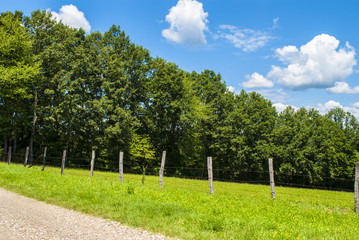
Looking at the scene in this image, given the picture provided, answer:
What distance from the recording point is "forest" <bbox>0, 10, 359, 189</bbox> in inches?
1286

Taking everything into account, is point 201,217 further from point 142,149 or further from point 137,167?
point 137,167

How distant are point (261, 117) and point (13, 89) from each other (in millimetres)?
37270

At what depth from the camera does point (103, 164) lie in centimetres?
3803

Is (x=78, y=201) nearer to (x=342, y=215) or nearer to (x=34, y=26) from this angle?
(x=342, y=215)

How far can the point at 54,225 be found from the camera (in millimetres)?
6430

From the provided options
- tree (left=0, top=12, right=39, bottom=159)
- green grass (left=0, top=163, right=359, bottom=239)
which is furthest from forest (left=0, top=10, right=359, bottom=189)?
green grass (left=0, top=163, right=359, bottom=239)

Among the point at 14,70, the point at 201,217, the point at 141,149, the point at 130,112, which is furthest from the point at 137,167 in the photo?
the point at 201,217

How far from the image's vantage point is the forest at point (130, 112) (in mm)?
32656

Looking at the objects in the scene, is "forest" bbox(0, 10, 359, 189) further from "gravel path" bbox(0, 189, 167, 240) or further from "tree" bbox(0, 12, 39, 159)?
"gravel path" bbox(0, 189, 167, 240)

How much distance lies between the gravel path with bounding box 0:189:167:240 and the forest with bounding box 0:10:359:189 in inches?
1001

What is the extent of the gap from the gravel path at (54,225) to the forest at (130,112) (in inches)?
1001

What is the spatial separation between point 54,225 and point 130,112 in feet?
96.2

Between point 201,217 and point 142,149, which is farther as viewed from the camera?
point 142,149

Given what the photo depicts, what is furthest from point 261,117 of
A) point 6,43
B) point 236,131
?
point 6,43
